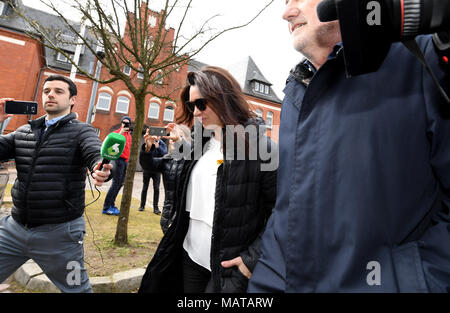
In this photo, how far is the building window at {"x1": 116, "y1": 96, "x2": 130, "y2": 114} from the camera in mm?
21719

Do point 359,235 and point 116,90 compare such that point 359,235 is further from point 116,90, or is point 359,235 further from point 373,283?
point 116,90

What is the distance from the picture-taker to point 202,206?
1.77 m

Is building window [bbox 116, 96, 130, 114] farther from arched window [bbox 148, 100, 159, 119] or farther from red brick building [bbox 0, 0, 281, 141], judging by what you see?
arched window [bbox 148, 100, 159, 119]

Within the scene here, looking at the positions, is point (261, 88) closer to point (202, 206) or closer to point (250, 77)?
point (250, 77)

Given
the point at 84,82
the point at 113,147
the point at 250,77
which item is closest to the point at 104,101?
the point at 84,82

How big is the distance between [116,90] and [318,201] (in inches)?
940

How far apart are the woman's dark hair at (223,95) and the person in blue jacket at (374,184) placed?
0.94 meters

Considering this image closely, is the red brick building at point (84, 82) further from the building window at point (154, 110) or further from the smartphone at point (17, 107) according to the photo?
the smartphone at point (17, 107)

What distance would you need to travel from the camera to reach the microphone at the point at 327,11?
0.66 meters

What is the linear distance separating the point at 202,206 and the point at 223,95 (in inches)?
34.6

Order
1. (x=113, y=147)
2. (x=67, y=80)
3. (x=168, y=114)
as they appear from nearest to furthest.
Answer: (x=113, y=147)
(x=67, y=80)
(x=168, y=114)

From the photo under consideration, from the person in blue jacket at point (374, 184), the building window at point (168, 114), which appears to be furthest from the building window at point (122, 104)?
the person in blue jacket at point (374, 184)

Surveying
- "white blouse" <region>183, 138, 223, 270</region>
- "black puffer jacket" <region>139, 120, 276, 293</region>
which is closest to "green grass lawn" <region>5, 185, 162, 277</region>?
"black puffer jacket" <region>139, 120, 276, 293</region>

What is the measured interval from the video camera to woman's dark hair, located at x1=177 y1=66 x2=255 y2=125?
4.06 ft
